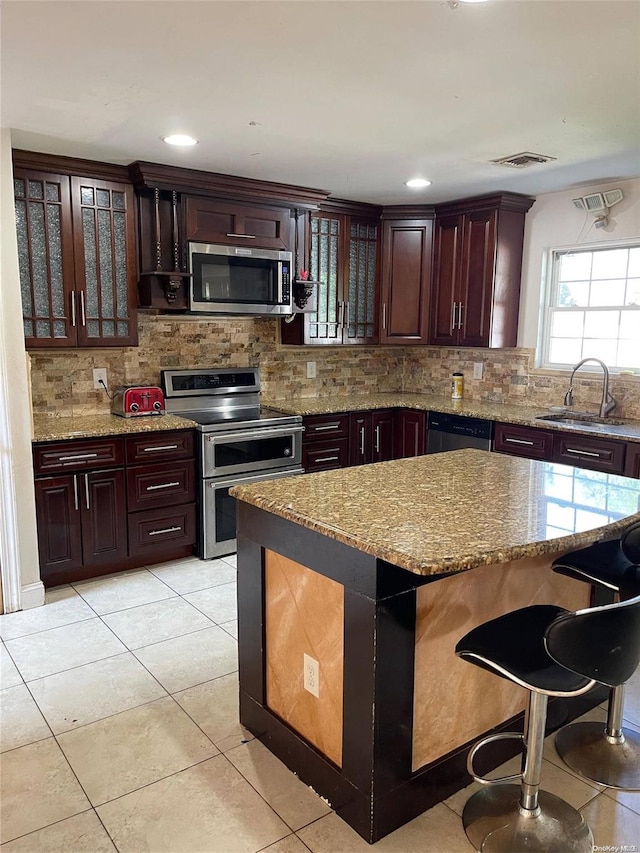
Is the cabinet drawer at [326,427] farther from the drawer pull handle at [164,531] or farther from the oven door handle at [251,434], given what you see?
the drawer pull handle at [164,531]

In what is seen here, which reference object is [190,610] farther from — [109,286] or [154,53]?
[154,53]

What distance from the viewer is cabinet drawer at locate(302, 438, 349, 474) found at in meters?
4.50

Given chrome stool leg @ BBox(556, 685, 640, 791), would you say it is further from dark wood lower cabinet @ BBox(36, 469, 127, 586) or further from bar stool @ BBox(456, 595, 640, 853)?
dark wood lower cabinet @ BBox(36, 469, 127, 586)

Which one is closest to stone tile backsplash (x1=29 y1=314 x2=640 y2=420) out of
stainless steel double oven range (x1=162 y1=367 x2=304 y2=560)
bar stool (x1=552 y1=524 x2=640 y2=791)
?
stainless steel double oven range (x1=162 y1=367 x2=304 y2=560)

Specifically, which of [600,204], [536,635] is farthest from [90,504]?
[600,204]

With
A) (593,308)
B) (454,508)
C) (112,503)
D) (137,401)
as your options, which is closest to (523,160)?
(593,308)

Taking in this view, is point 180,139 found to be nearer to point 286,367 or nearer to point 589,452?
point 286,367

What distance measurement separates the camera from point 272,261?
168 inches

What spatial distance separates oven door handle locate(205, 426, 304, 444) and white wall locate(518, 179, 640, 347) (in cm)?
184

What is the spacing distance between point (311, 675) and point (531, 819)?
0.75m

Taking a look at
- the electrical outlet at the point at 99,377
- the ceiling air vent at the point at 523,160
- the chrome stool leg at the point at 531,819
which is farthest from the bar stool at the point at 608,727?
the electrical outlet at the point at 99,377

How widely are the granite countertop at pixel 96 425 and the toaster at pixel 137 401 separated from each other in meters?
0.05

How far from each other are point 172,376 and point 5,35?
97.3 inches

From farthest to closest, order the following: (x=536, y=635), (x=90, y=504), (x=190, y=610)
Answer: (x=90, y=504) → (x=190, y=610) → (x=536, y=635)
